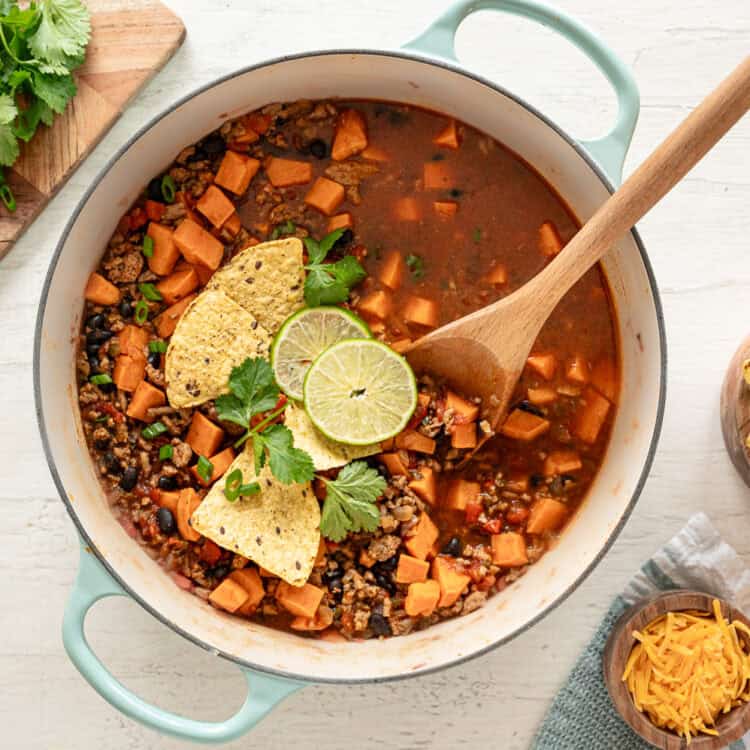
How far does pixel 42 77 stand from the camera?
3.09 metres

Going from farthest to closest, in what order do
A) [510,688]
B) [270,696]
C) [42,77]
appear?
[510,688] < [42,77] < [270,696]

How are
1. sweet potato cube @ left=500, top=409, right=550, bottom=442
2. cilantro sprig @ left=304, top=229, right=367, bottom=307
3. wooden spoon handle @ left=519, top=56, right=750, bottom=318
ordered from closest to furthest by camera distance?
wooden spoon handle @ left=519, top=56, right=750, bottom=318
cilantro sprig @ left=304, top=229, right=367, bottom=307
sweet potato cube @ left=500, top=409, right=550, bottom=442

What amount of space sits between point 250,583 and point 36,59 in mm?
1707

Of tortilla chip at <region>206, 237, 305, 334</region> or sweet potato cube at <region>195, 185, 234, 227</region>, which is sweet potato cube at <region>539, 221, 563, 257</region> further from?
sweet potato cube at <region>195, 185, 234, 227</region>

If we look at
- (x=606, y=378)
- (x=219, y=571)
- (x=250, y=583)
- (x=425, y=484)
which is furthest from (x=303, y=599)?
(x=606, y=378)

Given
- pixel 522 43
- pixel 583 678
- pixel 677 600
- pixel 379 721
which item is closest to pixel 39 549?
pixel 379 721

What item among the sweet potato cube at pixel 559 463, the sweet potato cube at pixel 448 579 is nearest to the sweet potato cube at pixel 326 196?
the sweet potato cube at pixel 559 463

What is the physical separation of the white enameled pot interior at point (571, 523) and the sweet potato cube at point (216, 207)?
19 cm

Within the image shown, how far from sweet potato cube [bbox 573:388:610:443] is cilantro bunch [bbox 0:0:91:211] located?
1.84 m

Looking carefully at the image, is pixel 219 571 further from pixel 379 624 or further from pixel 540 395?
pixel 540 395

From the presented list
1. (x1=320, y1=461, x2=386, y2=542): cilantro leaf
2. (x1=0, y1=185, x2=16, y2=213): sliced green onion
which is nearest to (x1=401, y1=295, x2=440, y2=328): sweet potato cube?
(x1=320, y1=461, x2=386, y2=542): cilantro leaf

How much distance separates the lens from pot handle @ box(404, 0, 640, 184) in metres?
2.76

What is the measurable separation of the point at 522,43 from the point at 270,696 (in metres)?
2.11

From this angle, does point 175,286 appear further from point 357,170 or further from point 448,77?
point 448,77
